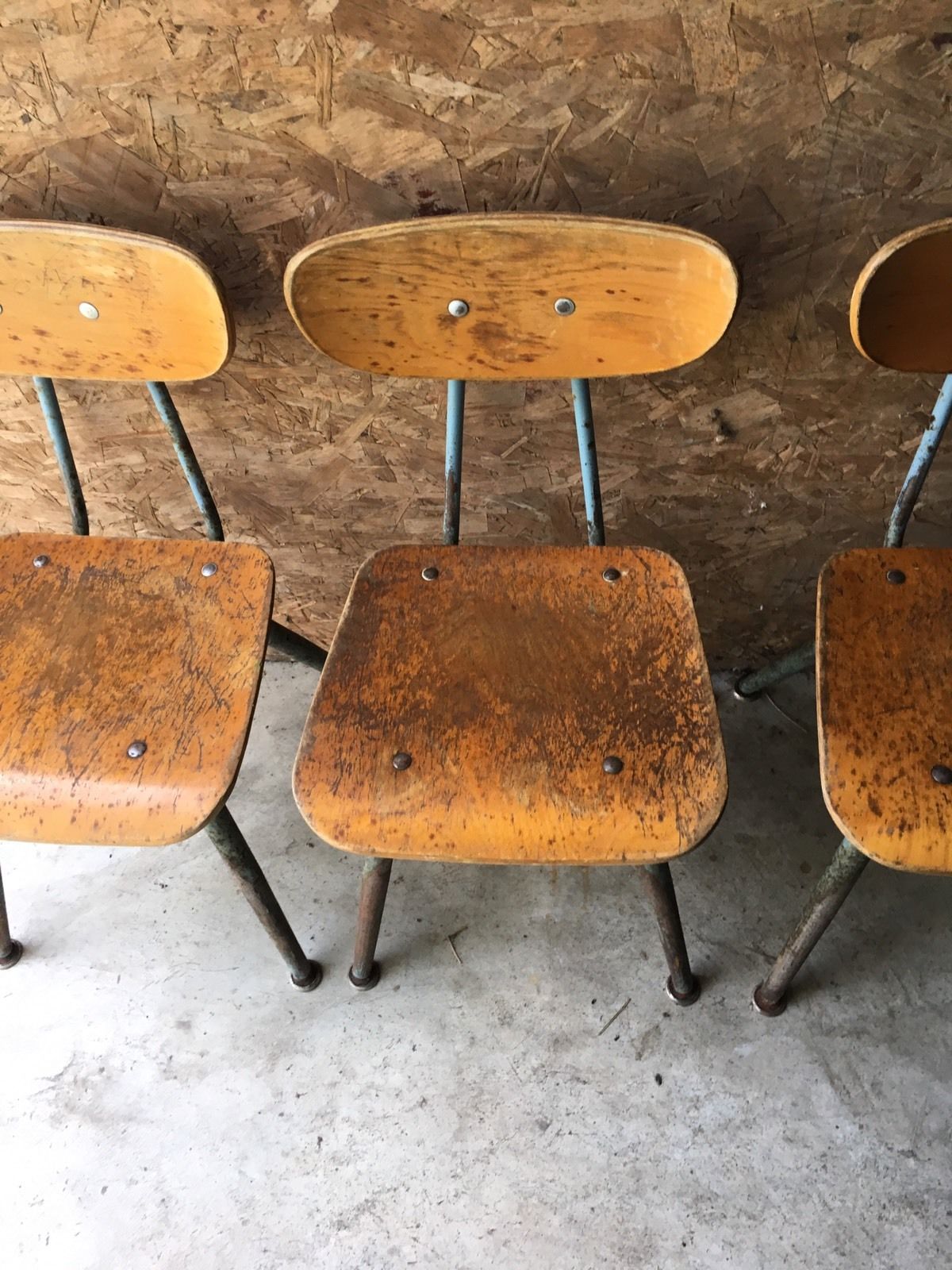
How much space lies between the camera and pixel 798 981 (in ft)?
4.09

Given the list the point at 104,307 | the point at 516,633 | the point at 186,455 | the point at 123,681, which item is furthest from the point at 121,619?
the point at 516,633

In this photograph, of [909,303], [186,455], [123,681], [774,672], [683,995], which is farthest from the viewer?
[774,672]

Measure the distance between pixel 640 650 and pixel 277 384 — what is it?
61 centimetres

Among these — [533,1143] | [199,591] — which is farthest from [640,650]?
[533,1143]

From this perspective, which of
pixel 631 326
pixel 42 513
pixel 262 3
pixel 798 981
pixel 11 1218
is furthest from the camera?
pixel 42 513

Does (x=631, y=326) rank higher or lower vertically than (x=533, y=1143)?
higher

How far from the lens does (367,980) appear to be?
1263mm

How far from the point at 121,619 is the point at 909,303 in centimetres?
96

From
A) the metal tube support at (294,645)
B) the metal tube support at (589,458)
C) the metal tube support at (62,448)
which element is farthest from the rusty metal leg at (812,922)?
the metal tube support at (62,448)

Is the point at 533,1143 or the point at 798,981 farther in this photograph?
the point at 798,981

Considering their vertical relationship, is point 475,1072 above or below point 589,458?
below

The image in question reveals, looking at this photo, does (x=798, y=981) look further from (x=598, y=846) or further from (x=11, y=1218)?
(x=11, y=1218)

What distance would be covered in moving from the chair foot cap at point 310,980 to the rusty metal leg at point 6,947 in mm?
427

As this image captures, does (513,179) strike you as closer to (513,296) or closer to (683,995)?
(513,296)
